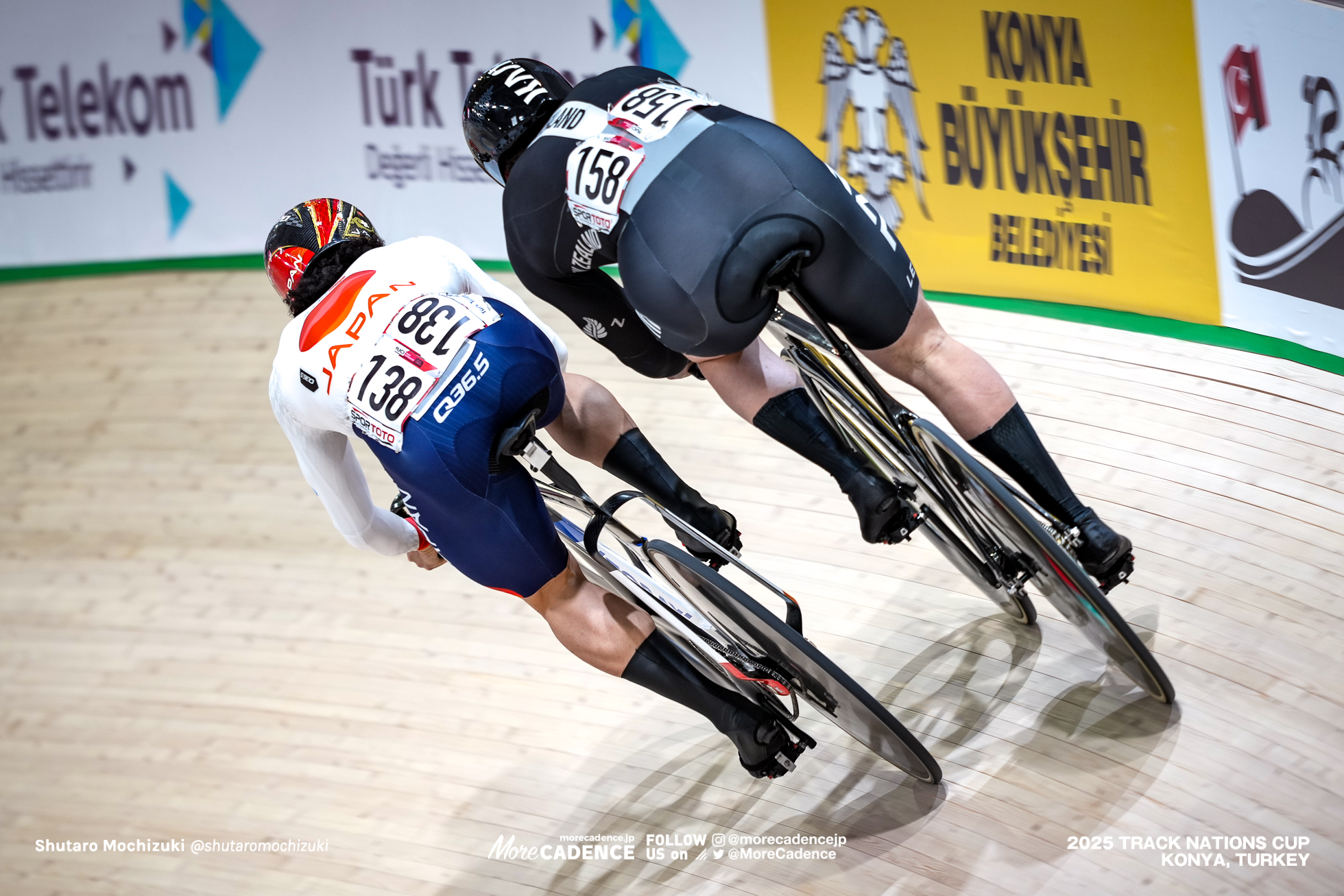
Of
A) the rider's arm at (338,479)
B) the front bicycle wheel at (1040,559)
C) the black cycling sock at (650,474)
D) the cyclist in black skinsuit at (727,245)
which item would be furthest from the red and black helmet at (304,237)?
the front bicycle wheel at (1040,559)

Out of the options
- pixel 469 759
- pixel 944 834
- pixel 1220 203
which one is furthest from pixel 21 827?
pixel 1220 203

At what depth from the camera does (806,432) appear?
8.46ft

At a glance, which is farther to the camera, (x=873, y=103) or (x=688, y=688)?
(x=873, y=103)

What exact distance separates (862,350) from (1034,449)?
0.44 m

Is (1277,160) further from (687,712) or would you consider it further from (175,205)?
(175,205)

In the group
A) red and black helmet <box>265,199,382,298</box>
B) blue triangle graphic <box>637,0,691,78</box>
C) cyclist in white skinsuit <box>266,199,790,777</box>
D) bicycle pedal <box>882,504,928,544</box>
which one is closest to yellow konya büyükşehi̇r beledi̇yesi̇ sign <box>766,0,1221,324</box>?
blue triangle graphic <box>637,0,691,78</box>

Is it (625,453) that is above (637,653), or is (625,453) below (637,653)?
above

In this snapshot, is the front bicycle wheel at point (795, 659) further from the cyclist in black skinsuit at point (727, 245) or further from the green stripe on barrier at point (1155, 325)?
the green stripe on barrier at point (1155, 325)

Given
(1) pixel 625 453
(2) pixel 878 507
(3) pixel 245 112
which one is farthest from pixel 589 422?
(3) pixel 245 112

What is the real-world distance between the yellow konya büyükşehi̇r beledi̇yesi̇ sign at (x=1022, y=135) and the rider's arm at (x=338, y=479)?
9.72 feet

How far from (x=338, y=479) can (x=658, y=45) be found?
3.67 meters

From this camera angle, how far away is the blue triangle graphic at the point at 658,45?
5441mm

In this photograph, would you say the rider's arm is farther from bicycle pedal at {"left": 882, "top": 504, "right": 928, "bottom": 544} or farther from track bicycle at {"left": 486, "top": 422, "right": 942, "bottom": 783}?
bicycle pedal at {"left": 882, "top": 504, "right": 928, "bottom": 544}

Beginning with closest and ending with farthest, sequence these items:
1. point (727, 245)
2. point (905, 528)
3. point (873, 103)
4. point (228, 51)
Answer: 1. point (727, 245)
2. point (905, 528)
3. point (873, 103)
4. point (228, 51)
